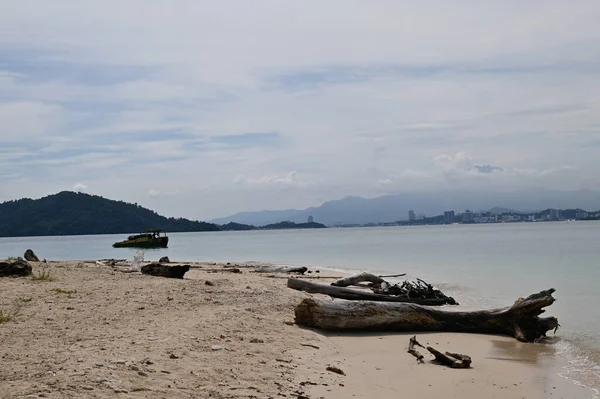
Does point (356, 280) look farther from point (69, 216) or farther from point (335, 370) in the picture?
point (69, 216)

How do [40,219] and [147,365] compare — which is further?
[40,219]

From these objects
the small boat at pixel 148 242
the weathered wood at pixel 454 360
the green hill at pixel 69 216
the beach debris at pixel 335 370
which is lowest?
the weathered wood at pixel 454 360

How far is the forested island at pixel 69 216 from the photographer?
155 m

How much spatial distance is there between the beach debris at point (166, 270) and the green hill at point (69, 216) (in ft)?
474

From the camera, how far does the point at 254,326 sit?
1019 cm

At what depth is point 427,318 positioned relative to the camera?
12.3 meters

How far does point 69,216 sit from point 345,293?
6035 inches

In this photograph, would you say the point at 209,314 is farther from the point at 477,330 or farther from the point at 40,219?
the point at 40,219

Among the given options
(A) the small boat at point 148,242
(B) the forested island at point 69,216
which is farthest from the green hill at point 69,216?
(A) the small boat at point 148,242

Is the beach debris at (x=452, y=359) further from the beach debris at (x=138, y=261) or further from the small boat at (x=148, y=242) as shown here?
the small boat at (x=148, y=242)

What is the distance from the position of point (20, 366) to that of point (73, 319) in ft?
9.79

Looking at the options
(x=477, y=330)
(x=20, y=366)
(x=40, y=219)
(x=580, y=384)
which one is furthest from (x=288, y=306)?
(x=40, y=219)

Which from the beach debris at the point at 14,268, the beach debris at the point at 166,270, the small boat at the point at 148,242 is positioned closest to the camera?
the beach debris at the point at 14,268

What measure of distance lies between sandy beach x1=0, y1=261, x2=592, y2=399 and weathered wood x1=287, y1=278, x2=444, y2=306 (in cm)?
372
